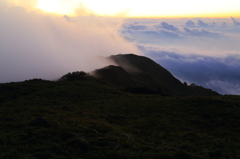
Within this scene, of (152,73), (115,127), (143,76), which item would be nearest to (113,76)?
(143,76)

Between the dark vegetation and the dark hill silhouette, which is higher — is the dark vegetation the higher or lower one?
the lower one

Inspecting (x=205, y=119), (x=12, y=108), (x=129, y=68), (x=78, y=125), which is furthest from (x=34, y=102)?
(x=129, y=68)

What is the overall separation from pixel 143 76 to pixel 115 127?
5945 centimetres

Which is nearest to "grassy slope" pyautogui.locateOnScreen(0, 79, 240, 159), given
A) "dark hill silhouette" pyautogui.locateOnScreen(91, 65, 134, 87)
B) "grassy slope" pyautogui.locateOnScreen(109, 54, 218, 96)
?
"dark hill silhouette" pyautogui.locateOnScreen(91, 65, 134, 87)

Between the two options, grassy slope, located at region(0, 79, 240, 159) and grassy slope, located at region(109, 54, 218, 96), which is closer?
grassy slope, located at region(0, 79, 240, 159)

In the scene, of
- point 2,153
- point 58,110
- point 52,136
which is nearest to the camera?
point 2,153

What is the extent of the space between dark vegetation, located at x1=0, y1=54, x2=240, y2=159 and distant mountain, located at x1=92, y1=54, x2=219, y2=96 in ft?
84.0

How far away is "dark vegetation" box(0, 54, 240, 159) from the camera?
1194 cm

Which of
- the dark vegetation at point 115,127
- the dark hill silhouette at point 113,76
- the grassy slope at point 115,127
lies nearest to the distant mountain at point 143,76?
the dark hill silhouette at point 113,76

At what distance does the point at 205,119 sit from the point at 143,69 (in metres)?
67.8

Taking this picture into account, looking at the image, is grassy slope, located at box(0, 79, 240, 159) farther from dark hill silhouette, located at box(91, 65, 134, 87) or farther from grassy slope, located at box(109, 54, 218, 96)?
grassy slope, located at box(109, 54, 218, 96)

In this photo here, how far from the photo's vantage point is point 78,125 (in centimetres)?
1672

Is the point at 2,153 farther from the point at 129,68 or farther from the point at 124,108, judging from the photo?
the point at 129,68

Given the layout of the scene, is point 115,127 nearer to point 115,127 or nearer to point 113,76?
point 115,127
